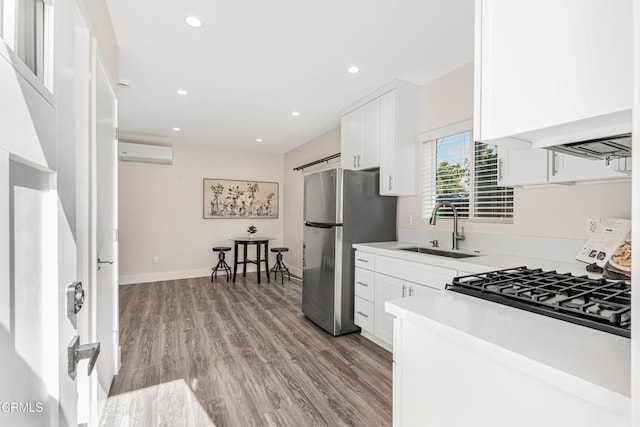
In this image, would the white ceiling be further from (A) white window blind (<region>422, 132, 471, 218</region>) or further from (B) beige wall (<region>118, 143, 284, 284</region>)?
(B) beige wall (<region>118, 143, 284, 284</region>)

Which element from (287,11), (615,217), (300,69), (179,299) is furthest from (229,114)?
(615,217)

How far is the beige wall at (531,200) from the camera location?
190cm

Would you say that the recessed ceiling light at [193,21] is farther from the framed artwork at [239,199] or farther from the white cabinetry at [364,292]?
the framed artwork at [239,199]

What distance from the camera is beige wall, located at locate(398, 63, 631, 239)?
1.90m

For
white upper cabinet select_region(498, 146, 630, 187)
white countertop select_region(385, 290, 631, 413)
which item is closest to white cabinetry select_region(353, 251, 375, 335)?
white upper cabinet select_region(498, 146, 630, 187)

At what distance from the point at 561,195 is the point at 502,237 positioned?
0.50m

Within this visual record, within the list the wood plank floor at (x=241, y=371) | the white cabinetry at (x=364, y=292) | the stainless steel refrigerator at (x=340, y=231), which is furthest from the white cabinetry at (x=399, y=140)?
the wood plank floor at (x=241, y=371)

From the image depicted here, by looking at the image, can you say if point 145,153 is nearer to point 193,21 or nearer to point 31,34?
point 193,21

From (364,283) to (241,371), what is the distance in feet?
4.36

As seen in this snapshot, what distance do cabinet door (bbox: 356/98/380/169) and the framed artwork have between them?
10.3ft

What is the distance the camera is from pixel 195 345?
2.80 meters

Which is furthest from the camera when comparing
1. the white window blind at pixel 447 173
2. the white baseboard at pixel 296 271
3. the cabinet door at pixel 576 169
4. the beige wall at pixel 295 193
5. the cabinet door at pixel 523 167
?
the white baseboard at pixel 296 271

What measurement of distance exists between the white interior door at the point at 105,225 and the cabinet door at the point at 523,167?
96.0 inches

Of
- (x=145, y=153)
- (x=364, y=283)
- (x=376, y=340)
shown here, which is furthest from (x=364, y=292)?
(x=145, y=153)
